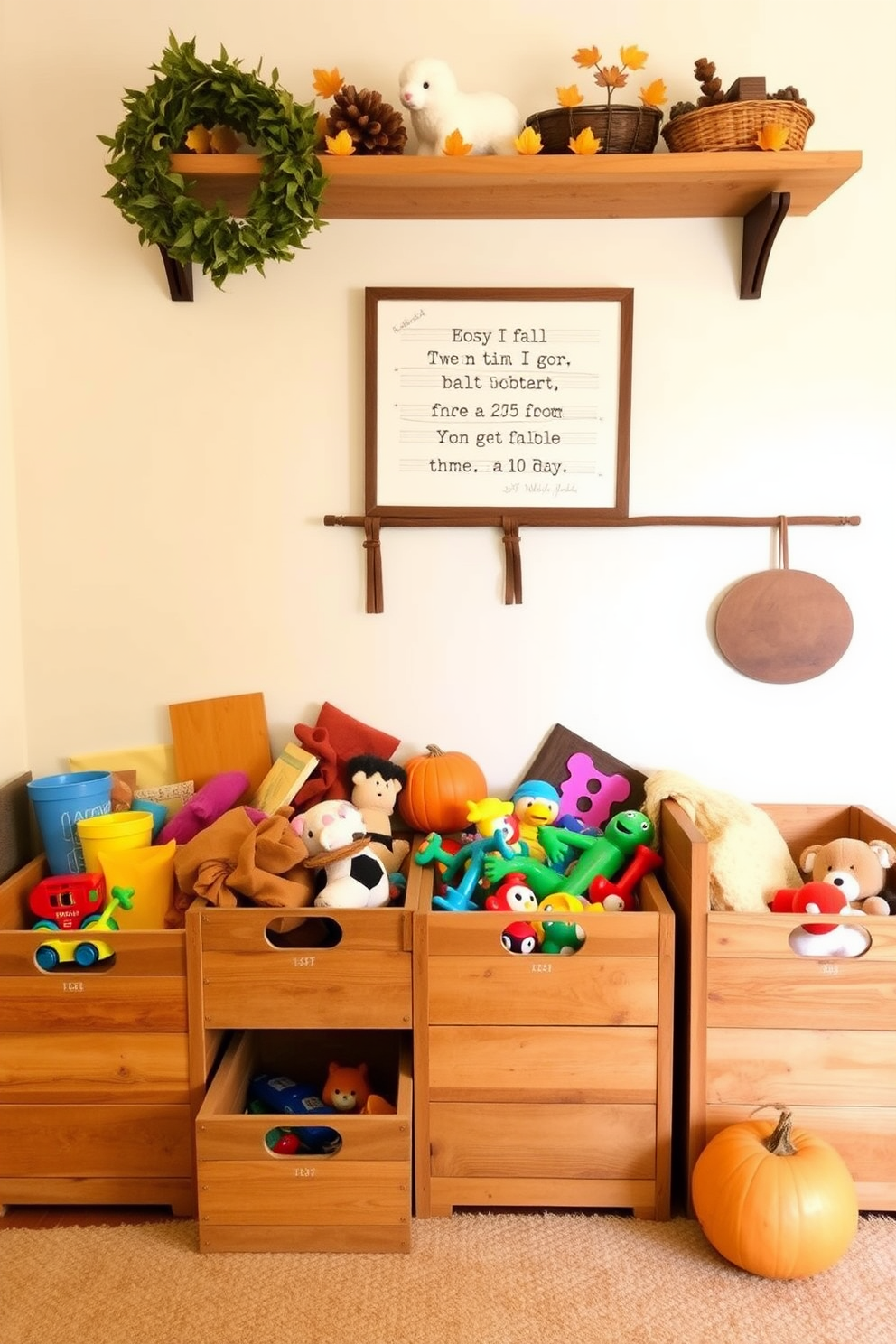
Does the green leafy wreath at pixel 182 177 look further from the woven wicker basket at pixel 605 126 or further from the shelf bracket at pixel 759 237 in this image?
the shelf bracket at pixel 759 237

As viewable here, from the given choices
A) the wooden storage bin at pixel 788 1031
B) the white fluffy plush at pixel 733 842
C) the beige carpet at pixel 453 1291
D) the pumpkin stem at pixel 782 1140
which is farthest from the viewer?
the white fluffy plush at pixel 733 842

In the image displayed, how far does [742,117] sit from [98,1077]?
6.26ft

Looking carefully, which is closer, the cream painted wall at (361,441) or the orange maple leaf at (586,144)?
the orange maple leaf at (586,144)

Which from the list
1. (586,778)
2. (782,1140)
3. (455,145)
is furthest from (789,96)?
(782,1140)

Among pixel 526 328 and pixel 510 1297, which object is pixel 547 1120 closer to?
pixel 510 1297

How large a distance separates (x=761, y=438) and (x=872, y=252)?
389 mm

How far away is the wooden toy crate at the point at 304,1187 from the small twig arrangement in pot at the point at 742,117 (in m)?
1.66

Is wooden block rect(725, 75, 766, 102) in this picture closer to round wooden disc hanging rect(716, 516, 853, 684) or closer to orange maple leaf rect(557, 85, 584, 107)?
orange maple leaf rect(557, 85, 584, 107)

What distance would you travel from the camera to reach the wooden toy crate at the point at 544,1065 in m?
1.77

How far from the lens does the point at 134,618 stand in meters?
2.14

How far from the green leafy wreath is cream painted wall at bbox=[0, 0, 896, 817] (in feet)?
0.68

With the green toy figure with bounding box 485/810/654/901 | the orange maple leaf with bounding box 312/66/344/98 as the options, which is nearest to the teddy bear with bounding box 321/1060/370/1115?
the green toy figure with bounding box 485/810/654/901

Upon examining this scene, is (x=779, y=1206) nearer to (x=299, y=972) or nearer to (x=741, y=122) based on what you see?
(x=299, y=972)

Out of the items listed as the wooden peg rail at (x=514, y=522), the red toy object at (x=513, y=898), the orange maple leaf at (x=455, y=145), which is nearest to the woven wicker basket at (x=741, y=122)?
the orange maple leaf at (x=455, y=145)
